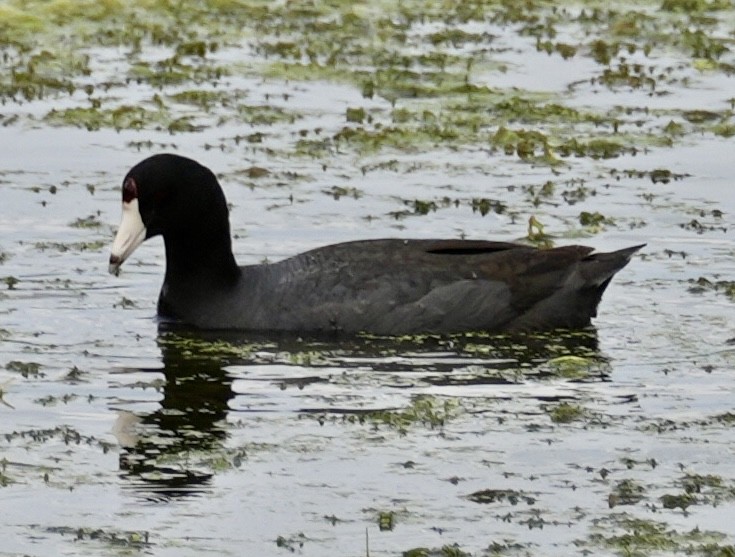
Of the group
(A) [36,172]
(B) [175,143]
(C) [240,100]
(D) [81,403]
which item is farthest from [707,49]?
(D) [81,403]

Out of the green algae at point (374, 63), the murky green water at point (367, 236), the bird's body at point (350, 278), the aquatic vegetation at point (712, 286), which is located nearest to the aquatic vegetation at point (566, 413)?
the murky green water at point (367, 236)

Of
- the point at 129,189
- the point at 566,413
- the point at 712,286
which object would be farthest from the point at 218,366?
the point at 712,286

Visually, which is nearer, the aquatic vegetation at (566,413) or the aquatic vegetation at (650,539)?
the aquatic vegetation at (650,539)

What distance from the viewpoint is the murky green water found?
270 inches

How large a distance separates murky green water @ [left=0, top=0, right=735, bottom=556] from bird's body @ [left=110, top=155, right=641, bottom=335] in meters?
0.19

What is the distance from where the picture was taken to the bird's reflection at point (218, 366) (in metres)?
7.42

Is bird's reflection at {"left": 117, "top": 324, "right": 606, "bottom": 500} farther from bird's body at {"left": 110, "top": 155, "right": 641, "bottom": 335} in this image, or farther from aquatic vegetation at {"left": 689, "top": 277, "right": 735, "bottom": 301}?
aquatic vegetation at {"left": 689, "top": 277, "right": 735, "bottom": 301}

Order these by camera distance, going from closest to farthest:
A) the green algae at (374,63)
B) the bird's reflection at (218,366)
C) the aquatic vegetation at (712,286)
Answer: the bird's reflection at (218,366) → the aquatic vegetation at (712,286) → the green algae at (374,63)

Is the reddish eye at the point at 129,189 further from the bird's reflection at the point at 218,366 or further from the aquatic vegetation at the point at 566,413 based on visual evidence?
the aquatic vegetation at the point at 566,413

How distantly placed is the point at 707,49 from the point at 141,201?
7.26 metres

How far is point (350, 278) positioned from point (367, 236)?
5.05ft

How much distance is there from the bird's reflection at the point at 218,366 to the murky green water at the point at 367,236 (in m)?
0.02

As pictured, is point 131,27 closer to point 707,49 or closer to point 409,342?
point 707,49

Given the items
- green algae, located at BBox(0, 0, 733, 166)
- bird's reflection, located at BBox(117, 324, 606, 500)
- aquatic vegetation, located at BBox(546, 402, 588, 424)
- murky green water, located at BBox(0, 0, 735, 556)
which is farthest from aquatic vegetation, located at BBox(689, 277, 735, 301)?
green algae, located at BBox(0, 0, 733, 166)
